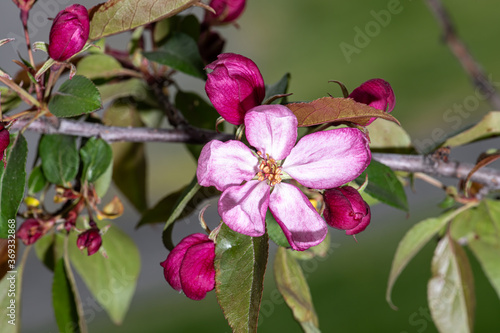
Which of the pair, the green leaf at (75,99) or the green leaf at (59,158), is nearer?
the green leaf at (75,99)

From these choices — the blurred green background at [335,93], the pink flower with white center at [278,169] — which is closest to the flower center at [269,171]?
the pink flower with white center at [278,169]

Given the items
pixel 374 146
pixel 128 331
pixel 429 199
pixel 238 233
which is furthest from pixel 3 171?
pixel 429 199

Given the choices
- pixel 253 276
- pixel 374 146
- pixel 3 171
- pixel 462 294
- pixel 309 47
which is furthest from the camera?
pixel 309 47

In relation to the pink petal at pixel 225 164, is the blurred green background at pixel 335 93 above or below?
below

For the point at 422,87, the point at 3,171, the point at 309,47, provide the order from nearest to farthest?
the point at 3,171, the point at 422,87, the point at 309,47

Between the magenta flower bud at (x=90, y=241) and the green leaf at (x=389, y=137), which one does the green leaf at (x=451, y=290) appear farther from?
the magenta flower bud at (x=90, y=241)

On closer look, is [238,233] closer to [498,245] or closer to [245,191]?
[245,191]
